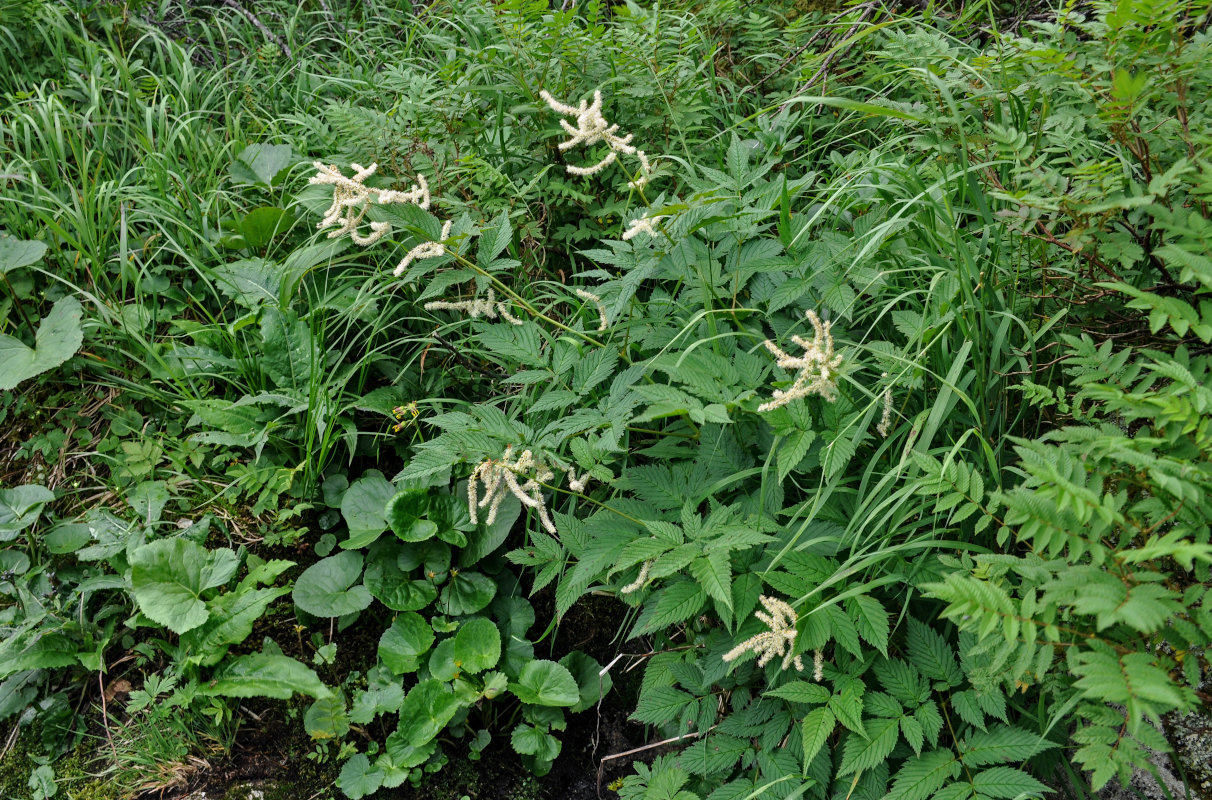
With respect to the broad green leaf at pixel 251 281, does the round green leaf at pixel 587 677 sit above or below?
below

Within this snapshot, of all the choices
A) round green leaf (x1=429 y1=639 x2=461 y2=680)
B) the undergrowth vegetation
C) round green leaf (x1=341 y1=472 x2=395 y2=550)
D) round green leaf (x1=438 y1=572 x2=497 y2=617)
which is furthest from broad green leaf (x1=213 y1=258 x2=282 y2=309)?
round green leaf (x1=429 y1=639 x2=461 y2=680)

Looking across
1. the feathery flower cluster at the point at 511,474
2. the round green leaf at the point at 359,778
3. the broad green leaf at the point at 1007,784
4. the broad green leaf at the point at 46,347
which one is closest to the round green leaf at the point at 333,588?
the round green leaf at the point at 359,778

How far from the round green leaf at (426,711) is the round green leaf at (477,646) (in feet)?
0.25

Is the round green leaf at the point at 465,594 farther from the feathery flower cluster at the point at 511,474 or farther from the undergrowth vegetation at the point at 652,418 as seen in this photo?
the feathery flower cluster at the point at 511,474

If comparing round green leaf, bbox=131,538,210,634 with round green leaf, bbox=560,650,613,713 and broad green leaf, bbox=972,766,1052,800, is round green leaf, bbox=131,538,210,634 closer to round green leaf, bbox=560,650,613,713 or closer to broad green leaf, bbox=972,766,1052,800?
round green leaf, bbox=560,650,613,713

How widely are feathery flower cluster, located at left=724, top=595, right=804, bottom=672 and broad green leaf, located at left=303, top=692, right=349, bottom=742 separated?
107 cm

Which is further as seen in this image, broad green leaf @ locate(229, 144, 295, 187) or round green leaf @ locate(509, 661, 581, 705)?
broad green leaf @ locate(229, 144, 295, 187)

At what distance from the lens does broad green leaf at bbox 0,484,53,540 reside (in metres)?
2.19

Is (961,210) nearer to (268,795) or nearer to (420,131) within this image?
(420,131)

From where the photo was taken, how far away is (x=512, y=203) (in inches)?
96.2

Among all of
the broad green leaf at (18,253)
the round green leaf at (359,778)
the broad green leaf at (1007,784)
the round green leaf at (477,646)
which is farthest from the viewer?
the broad green leaf at (18,253)

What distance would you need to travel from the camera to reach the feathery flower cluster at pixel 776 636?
1.49 m

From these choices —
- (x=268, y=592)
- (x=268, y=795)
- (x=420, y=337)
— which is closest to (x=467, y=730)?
(x=268, y=795)

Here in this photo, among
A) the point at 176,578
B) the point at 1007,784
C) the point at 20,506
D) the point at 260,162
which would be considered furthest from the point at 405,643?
the point at 260,162
